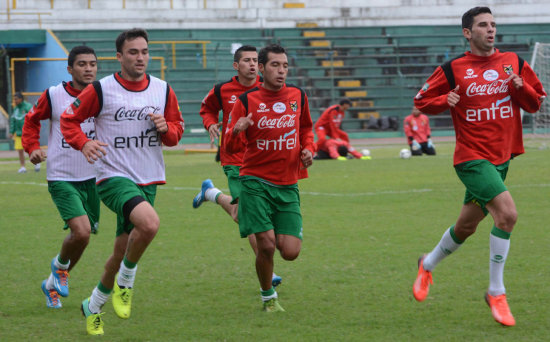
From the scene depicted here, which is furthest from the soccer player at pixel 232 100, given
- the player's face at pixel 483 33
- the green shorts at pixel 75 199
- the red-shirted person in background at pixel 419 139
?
the red-shirted person in background at pixel 419 139

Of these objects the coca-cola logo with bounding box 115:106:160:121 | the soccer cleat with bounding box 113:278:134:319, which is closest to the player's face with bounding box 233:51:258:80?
the coca-cola logo with bounding box 115:106:160:121

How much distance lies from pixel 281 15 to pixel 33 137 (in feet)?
101

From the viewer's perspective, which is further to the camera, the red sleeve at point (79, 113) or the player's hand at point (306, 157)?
the player's hand at point (306, 157)

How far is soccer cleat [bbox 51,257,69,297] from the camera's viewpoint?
7025 mm

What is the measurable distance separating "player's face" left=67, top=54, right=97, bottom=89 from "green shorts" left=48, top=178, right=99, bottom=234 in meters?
0.85

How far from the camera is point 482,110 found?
6.53 m

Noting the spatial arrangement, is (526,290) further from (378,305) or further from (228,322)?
(228,322)

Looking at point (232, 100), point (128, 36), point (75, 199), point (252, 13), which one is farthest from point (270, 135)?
point (252, 13)

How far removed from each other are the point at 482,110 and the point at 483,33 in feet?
1.96

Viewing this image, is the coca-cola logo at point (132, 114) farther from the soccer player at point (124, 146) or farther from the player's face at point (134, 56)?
the player's face at point (134, 56)

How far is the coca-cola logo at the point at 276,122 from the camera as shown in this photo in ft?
21.7

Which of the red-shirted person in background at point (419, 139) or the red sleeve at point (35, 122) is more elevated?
the red sleeve at point (35, 122)

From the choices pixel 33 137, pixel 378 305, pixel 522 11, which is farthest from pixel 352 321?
pixel 522 11

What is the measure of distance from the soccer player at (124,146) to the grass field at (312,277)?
1.24 feet
